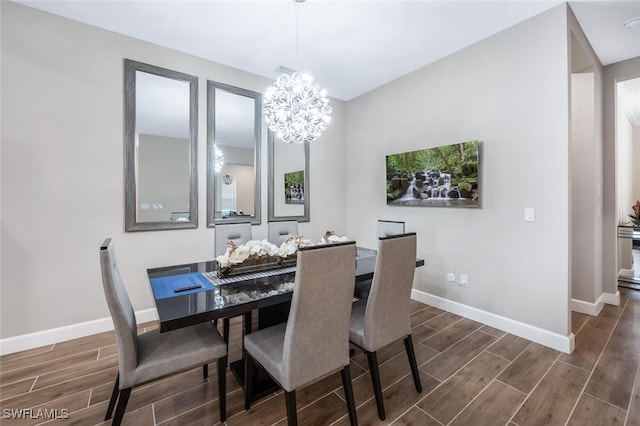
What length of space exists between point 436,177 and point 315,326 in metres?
2.50

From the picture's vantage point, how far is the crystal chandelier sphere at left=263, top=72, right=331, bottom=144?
2.35m

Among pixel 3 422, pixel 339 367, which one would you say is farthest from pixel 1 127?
pixel 339 367

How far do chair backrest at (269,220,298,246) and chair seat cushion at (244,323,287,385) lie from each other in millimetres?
1333

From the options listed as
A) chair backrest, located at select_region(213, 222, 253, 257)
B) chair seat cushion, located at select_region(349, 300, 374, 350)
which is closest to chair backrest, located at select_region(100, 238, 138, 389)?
chair seat cushion, located at select_region(349, 300, 374, 350)

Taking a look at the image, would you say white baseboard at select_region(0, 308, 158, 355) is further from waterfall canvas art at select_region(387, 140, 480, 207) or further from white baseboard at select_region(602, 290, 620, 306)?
white baseboard at select_region(602, 290, 620, 306)

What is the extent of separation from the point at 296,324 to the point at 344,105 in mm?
4066

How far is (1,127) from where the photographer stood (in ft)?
7.70

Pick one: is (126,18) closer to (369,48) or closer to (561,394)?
(369,48)

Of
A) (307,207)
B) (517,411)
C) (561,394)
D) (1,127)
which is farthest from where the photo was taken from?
(307,207)

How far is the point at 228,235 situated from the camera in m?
2.83

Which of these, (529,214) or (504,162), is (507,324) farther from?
(504,162)

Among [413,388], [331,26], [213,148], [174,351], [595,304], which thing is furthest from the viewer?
[213,148]

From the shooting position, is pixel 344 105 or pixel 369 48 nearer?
pixel 369 48

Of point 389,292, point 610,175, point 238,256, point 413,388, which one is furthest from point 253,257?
point 610,175
